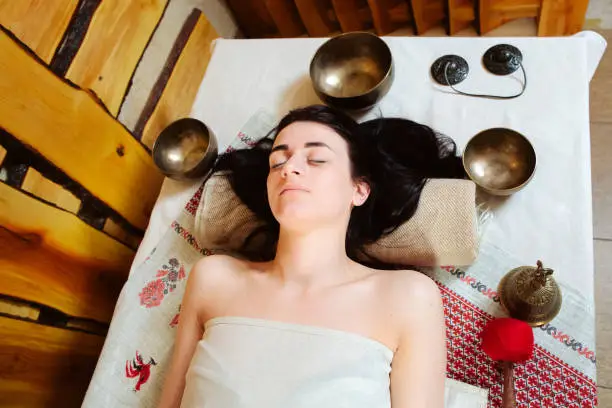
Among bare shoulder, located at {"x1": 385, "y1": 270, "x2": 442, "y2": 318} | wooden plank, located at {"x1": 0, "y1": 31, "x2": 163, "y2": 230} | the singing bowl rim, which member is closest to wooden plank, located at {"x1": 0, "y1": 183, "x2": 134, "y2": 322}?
wooden plank, located at {"x1": 0, "y1": 31, "x2": 163, "y2": 230}

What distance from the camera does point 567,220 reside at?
156 centimetres

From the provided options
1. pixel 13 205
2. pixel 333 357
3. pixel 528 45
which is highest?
pixel 528 45

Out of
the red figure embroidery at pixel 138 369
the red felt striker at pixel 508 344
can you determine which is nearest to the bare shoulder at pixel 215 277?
the red figure embroidery at pixel 138 369

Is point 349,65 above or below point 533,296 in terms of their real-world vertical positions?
above

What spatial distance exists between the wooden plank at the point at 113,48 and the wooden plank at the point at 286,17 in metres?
0.72

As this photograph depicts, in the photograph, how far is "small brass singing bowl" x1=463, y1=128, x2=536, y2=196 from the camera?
1.59 m

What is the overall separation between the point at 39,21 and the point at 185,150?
0.63 meters

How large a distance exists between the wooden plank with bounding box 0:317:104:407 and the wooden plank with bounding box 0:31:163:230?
20.7 inches

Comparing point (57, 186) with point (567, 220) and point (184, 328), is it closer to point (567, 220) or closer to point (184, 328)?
point (184, 328)

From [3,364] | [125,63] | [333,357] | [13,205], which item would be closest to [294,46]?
[125,63]

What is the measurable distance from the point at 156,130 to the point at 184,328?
1.07 m

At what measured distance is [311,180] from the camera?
54.7 inches

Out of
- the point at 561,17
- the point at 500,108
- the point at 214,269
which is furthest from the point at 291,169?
the point at 561,17

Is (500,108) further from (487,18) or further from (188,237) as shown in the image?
(188,237)
